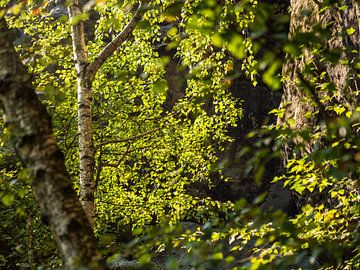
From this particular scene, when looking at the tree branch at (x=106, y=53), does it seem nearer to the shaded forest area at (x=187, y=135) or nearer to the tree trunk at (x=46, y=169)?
the shaded forest area at (x=187, y=135)

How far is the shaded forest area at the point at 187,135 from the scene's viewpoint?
243 centimetres

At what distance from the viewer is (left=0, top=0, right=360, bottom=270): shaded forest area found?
2428 mm

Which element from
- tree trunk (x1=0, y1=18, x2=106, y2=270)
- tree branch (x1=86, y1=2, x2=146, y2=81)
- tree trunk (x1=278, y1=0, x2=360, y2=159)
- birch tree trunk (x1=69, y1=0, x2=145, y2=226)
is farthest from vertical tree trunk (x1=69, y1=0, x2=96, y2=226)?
tree trunk (x1=0, y1=18, x2=106, y2=270)

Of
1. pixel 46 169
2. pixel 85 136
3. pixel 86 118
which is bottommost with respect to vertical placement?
pixel 46 169

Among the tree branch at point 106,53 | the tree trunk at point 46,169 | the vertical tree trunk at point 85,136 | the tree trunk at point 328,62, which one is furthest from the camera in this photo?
the tree branch at point 106,53

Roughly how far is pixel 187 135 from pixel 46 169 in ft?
34.8

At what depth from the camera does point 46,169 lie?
2.46m

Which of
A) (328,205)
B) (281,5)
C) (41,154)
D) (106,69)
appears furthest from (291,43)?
(281,5)

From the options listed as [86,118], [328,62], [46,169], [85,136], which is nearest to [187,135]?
[86,118]

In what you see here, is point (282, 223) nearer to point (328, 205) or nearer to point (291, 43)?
point (291, 43)

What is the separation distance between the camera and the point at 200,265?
236 cm

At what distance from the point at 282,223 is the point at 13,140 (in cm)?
152

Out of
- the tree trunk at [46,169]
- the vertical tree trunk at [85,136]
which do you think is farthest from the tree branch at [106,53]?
the tree trunk at [46,169]

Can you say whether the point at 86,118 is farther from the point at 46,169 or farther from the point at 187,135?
the point at 46,169
